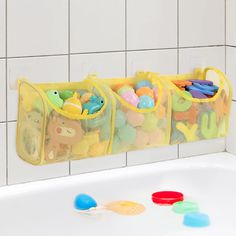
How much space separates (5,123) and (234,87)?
0.80 metres

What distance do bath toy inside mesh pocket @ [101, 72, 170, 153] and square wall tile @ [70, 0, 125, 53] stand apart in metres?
0.12

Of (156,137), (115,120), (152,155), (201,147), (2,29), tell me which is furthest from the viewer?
(201,147)

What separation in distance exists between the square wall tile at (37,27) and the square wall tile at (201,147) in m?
0.56

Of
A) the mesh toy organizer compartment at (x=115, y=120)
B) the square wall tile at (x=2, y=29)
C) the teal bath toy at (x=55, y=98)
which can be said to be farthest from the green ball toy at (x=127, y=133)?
the square wall tile at (x=2, y=29)

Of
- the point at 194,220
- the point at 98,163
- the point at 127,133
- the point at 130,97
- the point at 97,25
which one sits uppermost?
the point at 97,25

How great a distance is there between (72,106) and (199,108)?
451mm

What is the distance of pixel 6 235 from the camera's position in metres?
1.87

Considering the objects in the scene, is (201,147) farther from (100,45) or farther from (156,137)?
(100,45)

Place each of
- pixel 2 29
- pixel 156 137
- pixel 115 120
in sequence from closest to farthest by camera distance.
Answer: pixel 2 29 → pixel 115 120 → pixel 156 137

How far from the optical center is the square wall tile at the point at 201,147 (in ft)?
7.39

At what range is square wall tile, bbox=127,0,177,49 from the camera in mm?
2080

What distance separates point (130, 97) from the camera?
6.60 feet

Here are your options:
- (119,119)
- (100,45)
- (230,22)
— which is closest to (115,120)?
(119,119)

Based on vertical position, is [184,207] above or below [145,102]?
below
